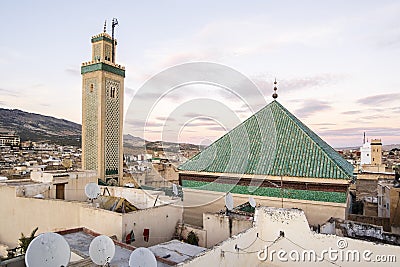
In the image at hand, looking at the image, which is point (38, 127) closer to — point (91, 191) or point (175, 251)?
point (91, 191)

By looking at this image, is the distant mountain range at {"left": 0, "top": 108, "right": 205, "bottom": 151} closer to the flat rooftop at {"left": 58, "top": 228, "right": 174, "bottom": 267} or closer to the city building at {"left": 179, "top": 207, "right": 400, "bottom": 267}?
the flat rooftop at {"left": 58, "top": 228, "right": 174, "bottom": 267}

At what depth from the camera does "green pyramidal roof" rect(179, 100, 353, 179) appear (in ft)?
21.4

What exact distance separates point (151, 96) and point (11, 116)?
29741 millimetres

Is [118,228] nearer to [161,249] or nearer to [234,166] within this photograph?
[161,249]

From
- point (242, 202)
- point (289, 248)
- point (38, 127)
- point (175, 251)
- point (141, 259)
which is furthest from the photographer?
point (38, 127)

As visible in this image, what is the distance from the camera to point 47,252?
3.08 metres

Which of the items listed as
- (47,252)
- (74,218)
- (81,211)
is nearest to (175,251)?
(47,252)

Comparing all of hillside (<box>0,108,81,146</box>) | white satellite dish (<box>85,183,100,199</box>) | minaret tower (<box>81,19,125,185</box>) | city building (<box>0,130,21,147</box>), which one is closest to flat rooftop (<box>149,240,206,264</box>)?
white satellite dish (<box>85,183,100,199</box>)

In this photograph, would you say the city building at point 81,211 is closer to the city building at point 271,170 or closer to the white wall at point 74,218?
the white wall at point 74,218

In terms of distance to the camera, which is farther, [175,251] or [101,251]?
[175,251]

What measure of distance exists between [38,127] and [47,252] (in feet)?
106

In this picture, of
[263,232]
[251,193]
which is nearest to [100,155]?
[251,193]

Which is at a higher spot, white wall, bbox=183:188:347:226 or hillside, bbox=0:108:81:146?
hillside, bbox=0:108:81:146

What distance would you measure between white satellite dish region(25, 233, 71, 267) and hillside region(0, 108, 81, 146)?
24778mm
